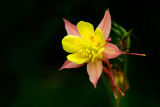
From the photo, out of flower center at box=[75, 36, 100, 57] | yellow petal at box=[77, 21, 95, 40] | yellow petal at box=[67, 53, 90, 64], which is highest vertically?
yellow petal at box=[77, 21, 95, 40]

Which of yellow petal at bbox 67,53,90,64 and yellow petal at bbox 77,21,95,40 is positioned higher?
yellow petal at bbox 77,21,95,40

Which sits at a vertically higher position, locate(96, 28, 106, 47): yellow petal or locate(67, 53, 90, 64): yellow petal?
locate(96, 28, 106, 47): yellow petal

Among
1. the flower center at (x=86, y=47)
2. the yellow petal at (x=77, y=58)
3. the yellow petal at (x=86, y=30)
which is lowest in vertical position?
the yellow petal at (x=77, y=58)

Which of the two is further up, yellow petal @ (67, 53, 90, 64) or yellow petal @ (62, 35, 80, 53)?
yellow petal @ (62, 35, 80, 53)

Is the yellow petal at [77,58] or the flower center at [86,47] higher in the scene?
the flower center at [86,47]

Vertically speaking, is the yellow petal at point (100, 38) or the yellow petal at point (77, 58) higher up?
the yellow petal at point (100, 38)

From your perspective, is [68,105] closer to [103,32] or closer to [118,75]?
[118,75]

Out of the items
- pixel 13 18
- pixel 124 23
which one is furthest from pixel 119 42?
pixel 13 18
